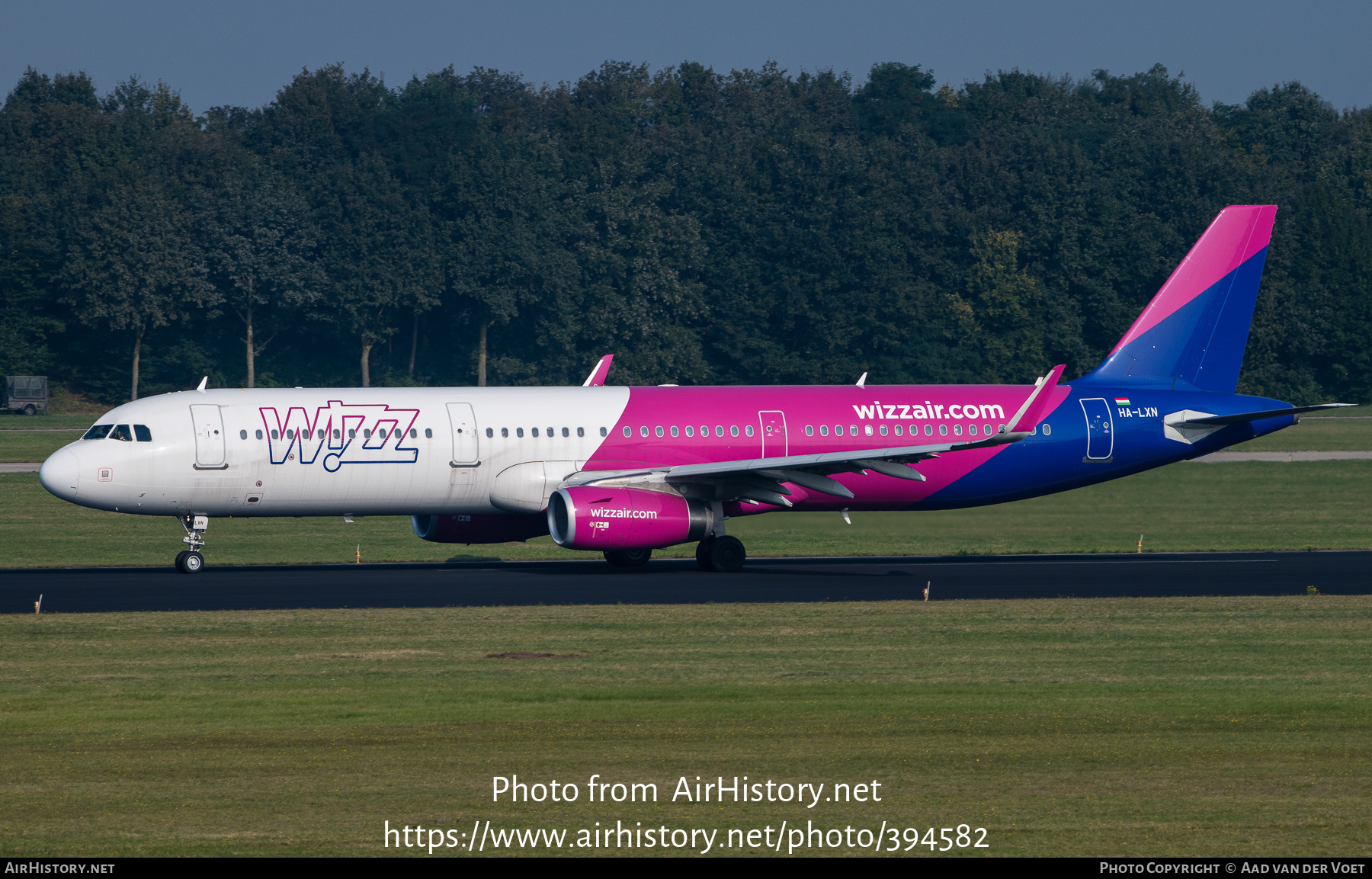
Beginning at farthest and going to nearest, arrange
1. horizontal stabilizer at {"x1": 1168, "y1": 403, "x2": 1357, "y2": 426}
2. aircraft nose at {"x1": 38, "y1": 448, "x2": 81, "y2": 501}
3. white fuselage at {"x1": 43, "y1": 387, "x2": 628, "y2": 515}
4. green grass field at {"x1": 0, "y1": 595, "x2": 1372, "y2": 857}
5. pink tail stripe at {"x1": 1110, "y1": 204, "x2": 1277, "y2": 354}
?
pink tail stripe at {"x1": 1110, "y1": 204, "x2": 1277, "y2": 354} < horizontal stabilizer at {"x1": 1168, "y1": 403, "x2": 1357, "y2": 426} < white fuselage at {"x1": 43, "y1": 387, "x2": 628, "y2": 515} < aircraft nose at {"x1": 38, "y1": 448, "x2": 81, "y2": 501} < green grass field at {"x1": 0, "y1": 595, "x2": 1372, "y2": 857}

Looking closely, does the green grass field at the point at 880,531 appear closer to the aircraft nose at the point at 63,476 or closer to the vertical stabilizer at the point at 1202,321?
the vertical stabilizer at the point at 1202,321

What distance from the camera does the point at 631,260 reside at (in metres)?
112

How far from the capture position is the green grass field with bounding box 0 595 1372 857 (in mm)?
12547

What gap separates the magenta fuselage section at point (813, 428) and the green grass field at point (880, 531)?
4.37ft

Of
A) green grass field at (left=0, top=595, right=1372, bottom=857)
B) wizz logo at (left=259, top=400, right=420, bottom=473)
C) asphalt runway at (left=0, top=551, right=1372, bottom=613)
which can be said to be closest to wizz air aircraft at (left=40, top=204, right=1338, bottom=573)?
wizz logo at (left=259, top=400, right=420, bottom=473)

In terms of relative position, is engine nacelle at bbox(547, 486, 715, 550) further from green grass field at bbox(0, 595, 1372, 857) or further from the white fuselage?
green grass field at bbox(0, 595, 1372, 857)

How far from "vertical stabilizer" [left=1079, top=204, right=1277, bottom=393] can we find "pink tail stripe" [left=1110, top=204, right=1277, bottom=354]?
0.02 metres

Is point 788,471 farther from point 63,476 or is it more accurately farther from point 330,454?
point 63,476

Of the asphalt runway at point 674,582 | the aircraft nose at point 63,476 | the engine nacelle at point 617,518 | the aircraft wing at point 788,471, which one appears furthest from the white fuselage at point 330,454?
the engine nacelle at point 617,518

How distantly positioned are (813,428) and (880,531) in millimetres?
5568

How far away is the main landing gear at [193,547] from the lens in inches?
1314

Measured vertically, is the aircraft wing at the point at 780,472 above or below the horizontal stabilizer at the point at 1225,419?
below

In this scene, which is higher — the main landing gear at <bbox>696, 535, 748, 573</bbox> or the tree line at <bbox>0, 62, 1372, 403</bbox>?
the tree line at <bbox>0, 62, 1372, 403</bbox>

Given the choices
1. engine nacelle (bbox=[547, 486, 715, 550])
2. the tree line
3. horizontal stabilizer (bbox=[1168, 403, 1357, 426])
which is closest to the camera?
engine nacelle (bbox=[547, 486, 715, 550])
